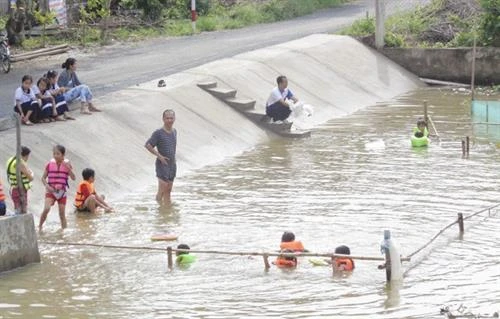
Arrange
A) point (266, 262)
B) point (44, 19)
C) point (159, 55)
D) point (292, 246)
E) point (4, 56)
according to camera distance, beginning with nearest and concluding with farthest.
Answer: point (266, 262) → point (292, 246) → point (4, 56) → point (159, 55) → point (44, 19)

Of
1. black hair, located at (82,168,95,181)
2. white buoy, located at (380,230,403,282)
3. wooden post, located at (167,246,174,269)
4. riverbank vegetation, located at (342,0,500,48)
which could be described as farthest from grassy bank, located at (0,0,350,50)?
white buoy, located at (380,230,403,282)

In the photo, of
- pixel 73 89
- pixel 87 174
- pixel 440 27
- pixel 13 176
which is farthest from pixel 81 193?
pixel 440 27

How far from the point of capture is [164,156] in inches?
793

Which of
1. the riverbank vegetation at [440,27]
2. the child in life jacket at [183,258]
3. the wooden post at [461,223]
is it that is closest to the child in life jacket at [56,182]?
the child in life jacket at [183,258]

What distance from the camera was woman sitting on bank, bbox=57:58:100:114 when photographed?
75.7 feet

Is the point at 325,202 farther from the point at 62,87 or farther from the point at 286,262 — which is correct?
the point at 62,87

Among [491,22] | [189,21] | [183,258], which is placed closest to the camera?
[183,258]

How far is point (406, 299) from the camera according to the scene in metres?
14.5

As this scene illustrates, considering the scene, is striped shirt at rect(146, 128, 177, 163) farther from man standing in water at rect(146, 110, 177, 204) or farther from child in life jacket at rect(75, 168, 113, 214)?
child in life jacket at rect(75, 168, 113, 214)

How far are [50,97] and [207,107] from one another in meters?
5.37

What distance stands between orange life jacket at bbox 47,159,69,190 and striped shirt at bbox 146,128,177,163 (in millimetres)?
2282

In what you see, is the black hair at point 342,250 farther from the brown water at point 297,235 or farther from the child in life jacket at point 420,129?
the child in life jacket at point 420,129

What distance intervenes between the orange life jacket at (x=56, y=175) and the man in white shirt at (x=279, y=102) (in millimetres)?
9168

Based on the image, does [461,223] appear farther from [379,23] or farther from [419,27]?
[419,27]
